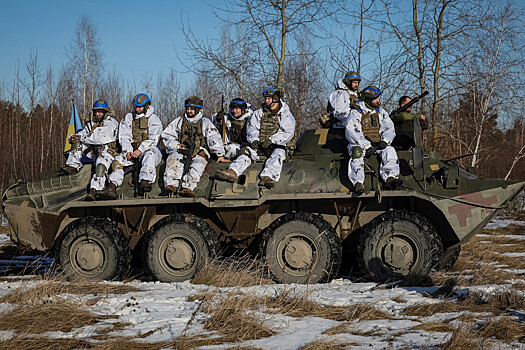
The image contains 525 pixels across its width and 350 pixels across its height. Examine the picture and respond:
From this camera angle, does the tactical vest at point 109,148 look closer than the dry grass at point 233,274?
No

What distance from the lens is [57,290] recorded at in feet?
24.6

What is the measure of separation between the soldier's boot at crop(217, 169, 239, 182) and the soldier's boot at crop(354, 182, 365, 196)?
1.71m

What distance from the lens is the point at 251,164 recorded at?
8.77 metres

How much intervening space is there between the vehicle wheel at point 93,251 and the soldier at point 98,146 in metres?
0.47

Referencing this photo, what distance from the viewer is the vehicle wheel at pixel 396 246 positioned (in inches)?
314

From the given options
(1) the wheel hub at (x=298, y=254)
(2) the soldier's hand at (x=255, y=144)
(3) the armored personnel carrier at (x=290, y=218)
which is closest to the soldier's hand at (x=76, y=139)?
(3) the armored personnel carrier at (x=290, y=218)

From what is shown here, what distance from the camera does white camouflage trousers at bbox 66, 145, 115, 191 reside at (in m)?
8.98

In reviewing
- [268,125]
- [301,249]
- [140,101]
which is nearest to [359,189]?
[301,249]

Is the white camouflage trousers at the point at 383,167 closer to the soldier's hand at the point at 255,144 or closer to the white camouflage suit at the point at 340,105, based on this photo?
the white camouflage suit at the point at 340,105

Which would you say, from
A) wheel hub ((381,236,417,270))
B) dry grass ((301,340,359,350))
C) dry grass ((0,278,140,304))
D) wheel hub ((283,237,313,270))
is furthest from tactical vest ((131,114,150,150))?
dry grass ((301,340,359,350))

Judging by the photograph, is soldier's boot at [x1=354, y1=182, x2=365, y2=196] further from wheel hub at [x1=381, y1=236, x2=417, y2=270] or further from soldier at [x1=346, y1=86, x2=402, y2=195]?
wheel hub at [x1=381, y1=236, x2=417, y2=270]

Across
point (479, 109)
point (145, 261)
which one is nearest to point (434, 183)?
point (145, 261)

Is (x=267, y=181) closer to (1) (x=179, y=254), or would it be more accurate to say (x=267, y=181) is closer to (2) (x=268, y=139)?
(2) (x=268, y=139)

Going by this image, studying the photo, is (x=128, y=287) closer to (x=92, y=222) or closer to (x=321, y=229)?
(x=92, y=222)
